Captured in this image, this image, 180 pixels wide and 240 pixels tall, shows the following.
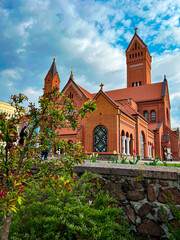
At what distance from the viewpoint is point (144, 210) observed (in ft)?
12.3

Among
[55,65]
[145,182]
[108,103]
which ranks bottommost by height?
[145,182]

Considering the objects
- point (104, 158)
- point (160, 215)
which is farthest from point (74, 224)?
point (104, 158)

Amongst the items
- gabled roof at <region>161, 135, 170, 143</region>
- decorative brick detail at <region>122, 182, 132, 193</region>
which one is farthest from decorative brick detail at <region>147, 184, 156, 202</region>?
gabled roof at <region>161, 135, 170, 143</region>

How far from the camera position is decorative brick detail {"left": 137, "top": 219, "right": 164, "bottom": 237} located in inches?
139

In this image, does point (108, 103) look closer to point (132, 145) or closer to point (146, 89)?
point (132, 145)

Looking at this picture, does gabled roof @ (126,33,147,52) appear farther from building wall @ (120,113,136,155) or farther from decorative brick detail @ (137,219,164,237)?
decorative brick detail @ (137,219,164,237)

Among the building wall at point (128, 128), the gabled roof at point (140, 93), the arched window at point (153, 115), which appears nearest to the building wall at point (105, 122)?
the building wall at point (128, 128)

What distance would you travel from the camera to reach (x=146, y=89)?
40750mm

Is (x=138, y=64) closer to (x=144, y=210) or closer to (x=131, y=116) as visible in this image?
(x=131, y=116)

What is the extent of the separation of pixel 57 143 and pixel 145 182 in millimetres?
2033

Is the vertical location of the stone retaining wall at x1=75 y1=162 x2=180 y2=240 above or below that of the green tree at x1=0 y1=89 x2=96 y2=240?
below

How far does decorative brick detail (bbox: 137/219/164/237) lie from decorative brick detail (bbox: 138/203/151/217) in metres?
0.12

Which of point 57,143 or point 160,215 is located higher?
point 57,143

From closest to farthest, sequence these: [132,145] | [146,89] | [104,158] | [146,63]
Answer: [104,158]
[132,145]
[146,89]
[146,63]
